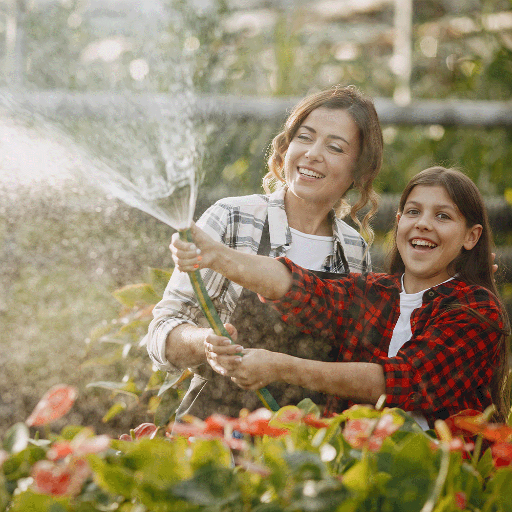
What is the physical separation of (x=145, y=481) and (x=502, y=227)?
2750 millimetres

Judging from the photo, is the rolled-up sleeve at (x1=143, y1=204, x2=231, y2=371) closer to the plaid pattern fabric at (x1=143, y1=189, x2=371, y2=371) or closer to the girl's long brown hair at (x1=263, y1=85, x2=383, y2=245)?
the plaid pattern fabric at (x1=143, y1=189, x2=371, y2=371)

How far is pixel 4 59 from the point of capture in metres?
3.45

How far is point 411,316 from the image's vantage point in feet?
4.87

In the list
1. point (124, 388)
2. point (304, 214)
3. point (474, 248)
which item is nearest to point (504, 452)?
point (474, 248)

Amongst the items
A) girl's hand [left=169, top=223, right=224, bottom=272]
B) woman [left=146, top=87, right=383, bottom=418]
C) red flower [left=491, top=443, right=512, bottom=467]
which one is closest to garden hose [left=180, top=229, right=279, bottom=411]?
girl's hand [left=169, top=223, right=224, bottom=272]

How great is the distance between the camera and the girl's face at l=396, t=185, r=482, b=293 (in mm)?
1489

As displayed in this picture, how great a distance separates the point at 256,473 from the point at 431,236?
0.91m

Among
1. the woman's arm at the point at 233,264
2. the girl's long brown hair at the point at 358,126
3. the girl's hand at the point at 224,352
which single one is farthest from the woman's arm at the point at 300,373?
the girl's long brown hair at the point at 358,126

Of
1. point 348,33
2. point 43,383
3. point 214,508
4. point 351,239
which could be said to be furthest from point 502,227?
point 348,33

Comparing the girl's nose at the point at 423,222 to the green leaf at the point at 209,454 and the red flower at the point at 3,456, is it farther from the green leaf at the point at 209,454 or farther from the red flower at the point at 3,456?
the red flower at the point at 3,456

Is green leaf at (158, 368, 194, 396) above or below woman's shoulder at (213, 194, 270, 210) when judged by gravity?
below

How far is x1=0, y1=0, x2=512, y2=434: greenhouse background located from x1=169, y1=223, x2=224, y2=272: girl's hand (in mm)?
538

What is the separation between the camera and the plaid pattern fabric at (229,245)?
1527 millimetres

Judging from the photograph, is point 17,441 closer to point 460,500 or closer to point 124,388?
point 460,500
